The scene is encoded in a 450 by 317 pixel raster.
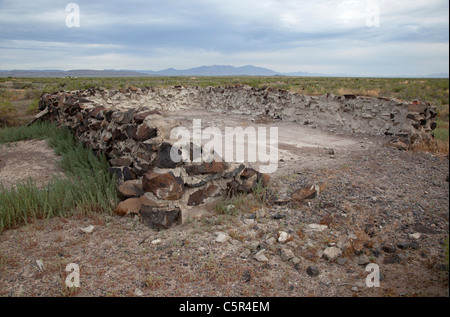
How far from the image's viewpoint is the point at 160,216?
13.1 feet

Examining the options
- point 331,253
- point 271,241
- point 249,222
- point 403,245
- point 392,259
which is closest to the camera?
point 392,259

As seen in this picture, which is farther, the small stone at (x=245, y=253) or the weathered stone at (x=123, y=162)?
the weathered stone at (x=123, y=162)

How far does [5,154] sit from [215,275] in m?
7.13

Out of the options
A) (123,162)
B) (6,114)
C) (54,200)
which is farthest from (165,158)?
(6,114)

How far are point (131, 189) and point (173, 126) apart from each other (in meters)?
1.30

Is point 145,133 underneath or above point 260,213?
above

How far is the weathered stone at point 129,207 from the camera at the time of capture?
14.0ft

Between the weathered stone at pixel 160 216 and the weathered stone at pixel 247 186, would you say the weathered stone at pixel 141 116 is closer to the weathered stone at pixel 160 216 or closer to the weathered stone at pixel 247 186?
the weathered stone at pixel 160 216

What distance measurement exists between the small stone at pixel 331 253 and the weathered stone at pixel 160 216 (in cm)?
196

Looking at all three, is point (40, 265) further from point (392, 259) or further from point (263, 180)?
point (392, 259)

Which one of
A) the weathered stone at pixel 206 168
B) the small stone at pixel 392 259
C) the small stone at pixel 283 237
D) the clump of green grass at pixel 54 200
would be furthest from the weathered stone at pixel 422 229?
the clump of green grass at pixel 54 200

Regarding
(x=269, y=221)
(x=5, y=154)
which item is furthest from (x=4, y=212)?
(x=5, y=154)

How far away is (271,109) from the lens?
46.7ft

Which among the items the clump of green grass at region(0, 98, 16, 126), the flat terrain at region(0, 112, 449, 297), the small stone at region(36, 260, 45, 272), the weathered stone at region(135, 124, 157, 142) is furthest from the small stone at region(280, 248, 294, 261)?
the clump of green grass at region(0, 98, 16, 126)
